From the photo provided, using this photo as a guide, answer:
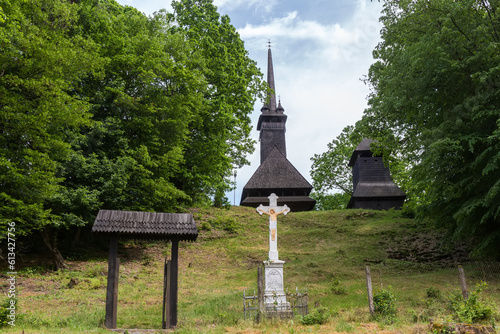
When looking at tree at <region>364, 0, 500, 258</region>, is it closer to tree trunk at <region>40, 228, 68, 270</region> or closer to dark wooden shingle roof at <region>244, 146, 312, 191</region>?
tree trunk at <region>40, 228, 68, 270</region>

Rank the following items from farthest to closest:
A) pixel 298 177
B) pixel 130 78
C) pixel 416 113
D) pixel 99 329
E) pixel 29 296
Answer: pixel 298 177, pixel 130 78, pixel 416 113, pixel 29 296, pixel 99 329

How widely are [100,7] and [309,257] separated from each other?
15805 mm

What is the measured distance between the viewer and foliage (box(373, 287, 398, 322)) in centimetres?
977

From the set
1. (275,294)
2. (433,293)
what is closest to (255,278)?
(275,294)

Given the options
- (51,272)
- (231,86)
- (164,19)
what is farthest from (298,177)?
(51,272)

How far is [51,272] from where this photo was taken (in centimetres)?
1539

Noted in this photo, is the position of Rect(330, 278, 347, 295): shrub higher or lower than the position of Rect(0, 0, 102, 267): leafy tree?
lower

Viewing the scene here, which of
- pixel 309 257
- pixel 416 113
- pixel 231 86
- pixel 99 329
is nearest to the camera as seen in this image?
pixel 99 329

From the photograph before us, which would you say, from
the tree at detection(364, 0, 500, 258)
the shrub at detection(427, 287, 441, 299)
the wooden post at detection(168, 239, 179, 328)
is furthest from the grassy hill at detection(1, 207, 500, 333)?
the tree at detection(364, 0, 500, 258)

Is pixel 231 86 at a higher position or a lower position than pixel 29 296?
higher

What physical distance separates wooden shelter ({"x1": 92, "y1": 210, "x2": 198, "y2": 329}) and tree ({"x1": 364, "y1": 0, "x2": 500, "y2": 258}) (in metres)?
8.46

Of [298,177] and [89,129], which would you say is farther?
[298,177]

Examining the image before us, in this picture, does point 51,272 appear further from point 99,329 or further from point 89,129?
point 99,329

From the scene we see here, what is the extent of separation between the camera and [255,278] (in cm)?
1678
